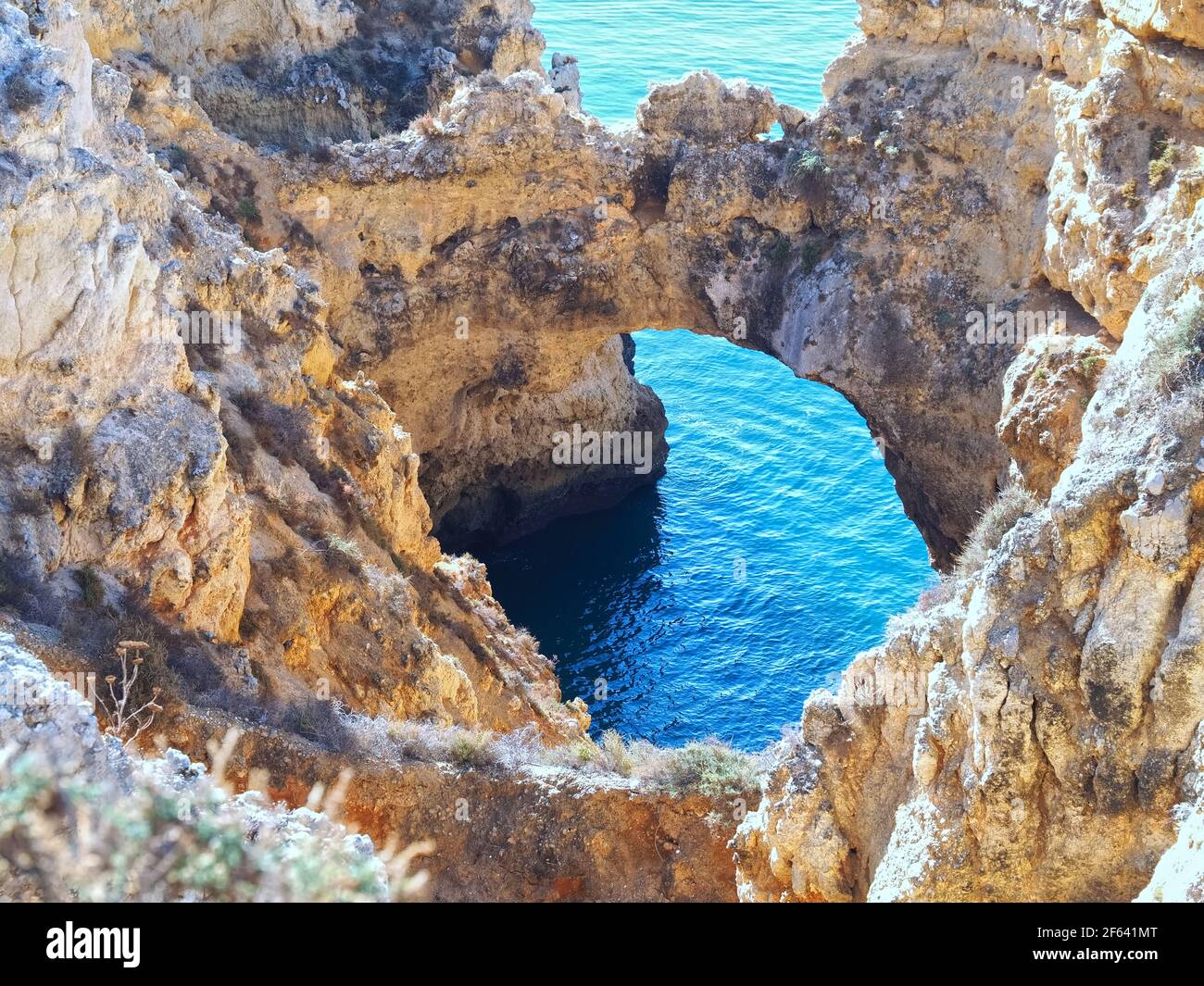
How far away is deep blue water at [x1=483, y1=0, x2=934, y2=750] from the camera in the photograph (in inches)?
1181

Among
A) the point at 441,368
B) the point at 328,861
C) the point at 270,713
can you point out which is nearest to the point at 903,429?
the point at 441,368

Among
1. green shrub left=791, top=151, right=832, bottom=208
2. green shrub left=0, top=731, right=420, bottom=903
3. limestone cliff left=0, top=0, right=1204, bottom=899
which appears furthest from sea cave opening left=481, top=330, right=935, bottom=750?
green shrub left=0, top=731, right=420, bottom=903

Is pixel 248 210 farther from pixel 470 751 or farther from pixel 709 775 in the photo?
pixel 709 775

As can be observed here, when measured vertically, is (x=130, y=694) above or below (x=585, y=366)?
above

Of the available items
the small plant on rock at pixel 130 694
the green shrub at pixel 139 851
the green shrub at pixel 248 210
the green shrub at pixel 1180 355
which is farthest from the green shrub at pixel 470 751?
the green shrub at pixel 248 210

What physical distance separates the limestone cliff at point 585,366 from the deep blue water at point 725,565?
2.10 metres

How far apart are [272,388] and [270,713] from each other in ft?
20.3

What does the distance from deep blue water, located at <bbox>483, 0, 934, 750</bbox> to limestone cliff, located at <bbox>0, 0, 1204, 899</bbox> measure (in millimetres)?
2097

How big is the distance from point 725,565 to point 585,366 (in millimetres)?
6542

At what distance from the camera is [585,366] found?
36.2 metres

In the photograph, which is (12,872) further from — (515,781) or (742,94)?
(742,94)

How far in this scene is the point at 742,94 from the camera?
93.9ft

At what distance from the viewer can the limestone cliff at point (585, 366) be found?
39.9ft

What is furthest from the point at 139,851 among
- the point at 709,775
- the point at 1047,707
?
the point at 709,775
